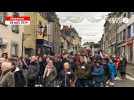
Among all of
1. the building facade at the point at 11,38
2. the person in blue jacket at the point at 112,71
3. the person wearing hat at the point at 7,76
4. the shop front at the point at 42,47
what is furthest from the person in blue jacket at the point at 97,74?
the person wearing hat at the point at 7,76

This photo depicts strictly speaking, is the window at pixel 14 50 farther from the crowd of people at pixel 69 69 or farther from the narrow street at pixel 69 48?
the crowd of people at pixel 69 69

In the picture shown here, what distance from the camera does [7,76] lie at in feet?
30.2

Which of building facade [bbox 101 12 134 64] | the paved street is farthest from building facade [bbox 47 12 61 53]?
the paved street

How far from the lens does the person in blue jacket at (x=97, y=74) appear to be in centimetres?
1054

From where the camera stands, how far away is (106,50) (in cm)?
1123

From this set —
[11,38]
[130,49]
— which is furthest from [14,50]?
Result: [130,49]

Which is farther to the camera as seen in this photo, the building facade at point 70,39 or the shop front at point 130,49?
the shop front at point 130,49

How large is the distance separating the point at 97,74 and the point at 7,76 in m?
2.45

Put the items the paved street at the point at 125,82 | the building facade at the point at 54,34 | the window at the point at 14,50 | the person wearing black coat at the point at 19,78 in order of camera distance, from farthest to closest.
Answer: the building facade at the point at 54,34 → the window at the point at 14,50 → the paved street at the point at 125,82 → the person wearing black coat at the point at 19,78

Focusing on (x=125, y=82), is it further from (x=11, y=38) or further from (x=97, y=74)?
(x=11, y=38)

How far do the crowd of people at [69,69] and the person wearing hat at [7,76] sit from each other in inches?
17.3

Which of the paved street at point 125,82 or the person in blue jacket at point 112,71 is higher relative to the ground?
the person in blue jacket at point 112,71
